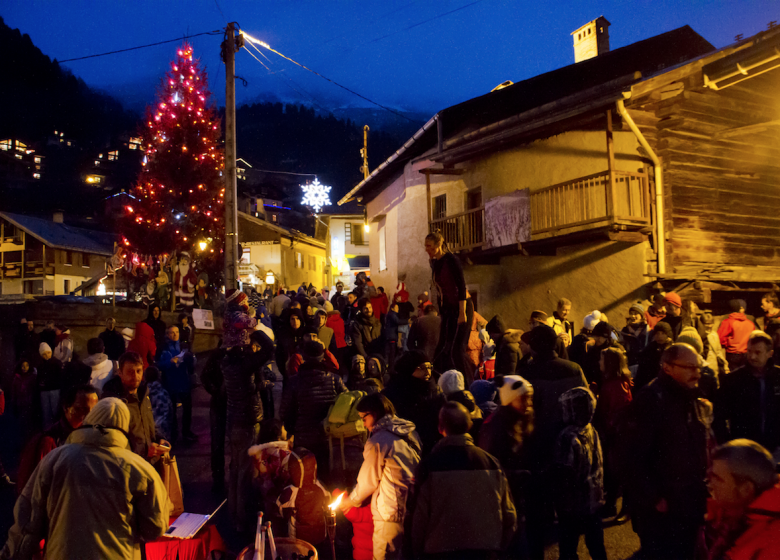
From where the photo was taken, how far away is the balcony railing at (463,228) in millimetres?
15791

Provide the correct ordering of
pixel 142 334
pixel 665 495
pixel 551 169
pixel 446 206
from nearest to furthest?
pixel 665 495 → pixel 142 334 → pixel 551 169 → pixel 446 206

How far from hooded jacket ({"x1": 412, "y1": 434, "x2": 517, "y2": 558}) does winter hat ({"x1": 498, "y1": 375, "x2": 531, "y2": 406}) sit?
3.30 feet

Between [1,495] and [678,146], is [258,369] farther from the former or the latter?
[678,146]

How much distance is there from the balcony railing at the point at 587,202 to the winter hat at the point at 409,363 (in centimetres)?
823

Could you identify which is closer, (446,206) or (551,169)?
(551,169)

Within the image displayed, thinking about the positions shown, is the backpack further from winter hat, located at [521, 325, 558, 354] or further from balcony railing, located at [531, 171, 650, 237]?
balcony railing, located at [531, 171, 650, 237]

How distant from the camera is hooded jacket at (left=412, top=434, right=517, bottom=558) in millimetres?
3008

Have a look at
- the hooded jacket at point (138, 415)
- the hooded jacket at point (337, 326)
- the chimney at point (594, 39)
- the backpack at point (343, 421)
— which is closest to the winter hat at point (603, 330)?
the backpack at point (343, 421)

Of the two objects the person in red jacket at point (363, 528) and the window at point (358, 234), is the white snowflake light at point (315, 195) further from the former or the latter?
the person in red jacket at point (363, 528)

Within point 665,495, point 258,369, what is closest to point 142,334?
point 258,369

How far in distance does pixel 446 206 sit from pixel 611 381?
14.0 m

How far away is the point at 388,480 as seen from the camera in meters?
3.50

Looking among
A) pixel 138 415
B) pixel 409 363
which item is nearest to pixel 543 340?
pixel 409 363

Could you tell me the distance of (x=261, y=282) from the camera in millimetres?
37344
